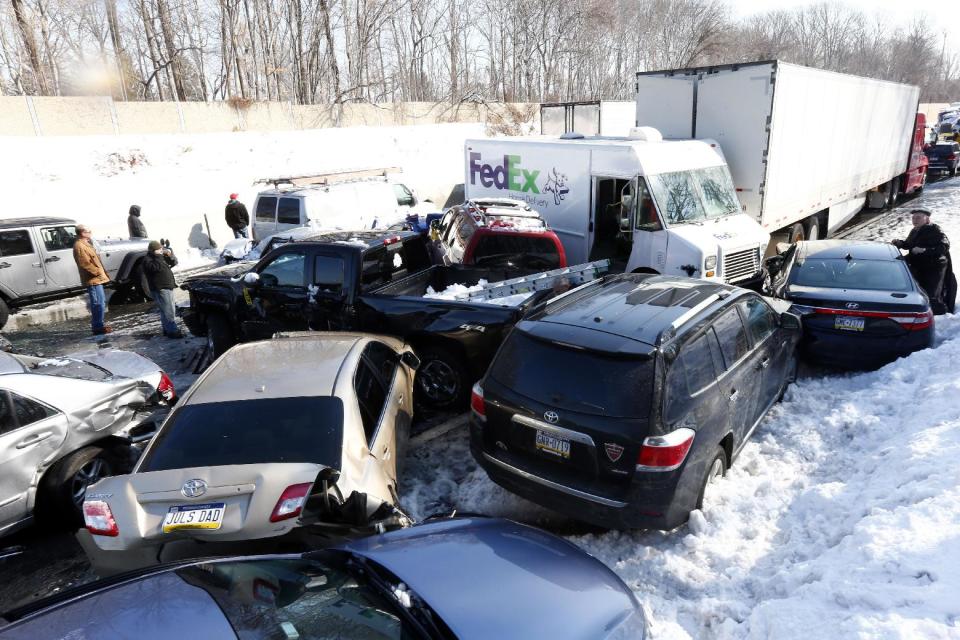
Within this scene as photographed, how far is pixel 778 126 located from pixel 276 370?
966cm

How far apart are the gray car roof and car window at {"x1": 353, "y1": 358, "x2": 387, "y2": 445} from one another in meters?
0.18

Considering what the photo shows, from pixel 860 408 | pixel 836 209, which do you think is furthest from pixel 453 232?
pixel 836 209

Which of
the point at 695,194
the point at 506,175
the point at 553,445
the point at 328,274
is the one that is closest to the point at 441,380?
the point at 328,274

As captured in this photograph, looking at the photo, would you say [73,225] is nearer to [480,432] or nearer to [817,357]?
[480,432]

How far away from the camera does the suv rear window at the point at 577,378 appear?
163 inches

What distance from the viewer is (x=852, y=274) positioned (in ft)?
24.6

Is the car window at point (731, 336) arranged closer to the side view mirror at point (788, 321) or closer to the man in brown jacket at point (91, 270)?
the side view mirror at point (788, 321)

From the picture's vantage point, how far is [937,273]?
819cm

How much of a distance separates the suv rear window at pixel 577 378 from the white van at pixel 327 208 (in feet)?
33.9

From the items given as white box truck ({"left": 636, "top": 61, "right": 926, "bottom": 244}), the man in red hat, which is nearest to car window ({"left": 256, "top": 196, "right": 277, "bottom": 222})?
the man in red hat

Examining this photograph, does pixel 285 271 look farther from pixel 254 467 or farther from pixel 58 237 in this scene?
pixel 58 237

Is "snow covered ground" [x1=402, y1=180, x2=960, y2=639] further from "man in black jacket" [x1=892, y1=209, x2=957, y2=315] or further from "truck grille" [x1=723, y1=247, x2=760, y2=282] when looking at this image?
"truck grille" [x1=723, y1=247, x2=760, y2=282]

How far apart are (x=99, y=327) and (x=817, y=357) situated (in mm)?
10824

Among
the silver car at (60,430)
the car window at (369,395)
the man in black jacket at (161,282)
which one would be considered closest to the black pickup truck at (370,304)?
the man in black jacket at (161,282)
